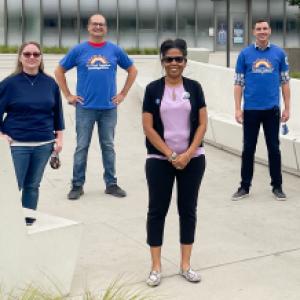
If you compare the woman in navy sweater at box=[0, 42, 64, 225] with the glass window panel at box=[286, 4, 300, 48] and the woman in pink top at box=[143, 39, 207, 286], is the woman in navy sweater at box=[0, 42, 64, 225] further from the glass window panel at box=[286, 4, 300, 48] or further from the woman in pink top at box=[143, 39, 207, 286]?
the glass window panel at box=[286, 4, 300, 48]

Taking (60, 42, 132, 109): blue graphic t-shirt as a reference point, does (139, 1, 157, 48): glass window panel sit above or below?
above

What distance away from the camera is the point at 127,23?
3628 centimetres

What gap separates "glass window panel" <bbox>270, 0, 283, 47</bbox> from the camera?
37781mm

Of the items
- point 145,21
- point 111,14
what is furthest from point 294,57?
point 111,14

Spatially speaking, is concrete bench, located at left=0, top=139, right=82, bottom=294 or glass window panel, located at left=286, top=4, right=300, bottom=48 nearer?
concrete bench, located at left=0, top=139, right=82, bottom=294

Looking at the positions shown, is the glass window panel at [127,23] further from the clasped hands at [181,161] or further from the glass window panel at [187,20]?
the clasped hands at [181,161]

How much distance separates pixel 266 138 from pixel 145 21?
30.4 m

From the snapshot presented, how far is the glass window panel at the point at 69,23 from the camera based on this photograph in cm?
3559

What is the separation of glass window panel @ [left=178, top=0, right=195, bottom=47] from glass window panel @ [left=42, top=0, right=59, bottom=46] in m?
6.94

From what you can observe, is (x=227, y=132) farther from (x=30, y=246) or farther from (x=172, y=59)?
(x=30, y=246)

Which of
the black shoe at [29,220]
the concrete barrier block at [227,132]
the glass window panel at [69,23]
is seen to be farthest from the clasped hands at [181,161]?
the glass window panel at [69,23]

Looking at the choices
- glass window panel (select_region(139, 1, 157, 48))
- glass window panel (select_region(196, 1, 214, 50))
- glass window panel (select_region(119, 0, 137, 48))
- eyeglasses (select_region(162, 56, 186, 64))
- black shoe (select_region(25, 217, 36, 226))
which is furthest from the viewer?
glass window panel (select_region(196, 1, 214, 50))

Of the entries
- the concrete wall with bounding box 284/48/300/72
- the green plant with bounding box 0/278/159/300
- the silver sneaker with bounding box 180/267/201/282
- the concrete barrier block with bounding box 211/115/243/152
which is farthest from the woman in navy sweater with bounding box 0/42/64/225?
the concrete wall with bounding box 284/48/300/72

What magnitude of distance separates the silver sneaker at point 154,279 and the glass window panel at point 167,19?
1289 inches
